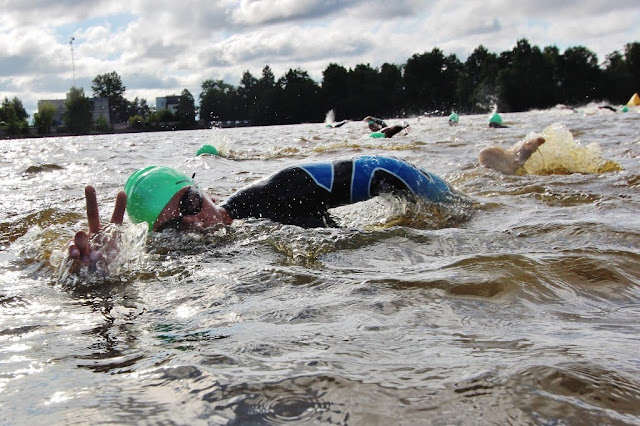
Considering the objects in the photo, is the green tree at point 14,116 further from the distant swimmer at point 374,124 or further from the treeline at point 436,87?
the distant swimmer at point 374,124

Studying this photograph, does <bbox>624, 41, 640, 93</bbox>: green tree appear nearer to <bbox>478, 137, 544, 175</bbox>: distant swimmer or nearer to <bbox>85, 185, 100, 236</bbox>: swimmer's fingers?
<bbox>478, 137, 544, 175</bbox>: distant swimmer

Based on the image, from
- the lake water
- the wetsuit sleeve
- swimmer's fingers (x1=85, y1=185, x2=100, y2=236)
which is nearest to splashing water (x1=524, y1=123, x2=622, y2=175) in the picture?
the lake water

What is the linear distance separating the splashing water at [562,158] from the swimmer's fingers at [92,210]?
5464 mm

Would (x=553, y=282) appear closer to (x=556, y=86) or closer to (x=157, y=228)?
(x=157, y=228)

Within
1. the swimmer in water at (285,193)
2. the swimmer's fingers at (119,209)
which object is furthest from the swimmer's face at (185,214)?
the swimmer's fingers at (119,209)

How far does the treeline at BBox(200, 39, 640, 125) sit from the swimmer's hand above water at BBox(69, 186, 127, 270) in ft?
312

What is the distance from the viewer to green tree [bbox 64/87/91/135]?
93.6m

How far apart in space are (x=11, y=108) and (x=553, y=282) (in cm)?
10217

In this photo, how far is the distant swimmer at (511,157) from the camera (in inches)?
267

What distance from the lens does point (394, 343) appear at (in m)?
1.98

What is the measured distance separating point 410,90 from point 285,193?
10770 centimetres

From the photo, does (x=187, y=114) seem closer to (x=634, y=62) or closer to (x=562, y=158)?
(x=634, y=62)

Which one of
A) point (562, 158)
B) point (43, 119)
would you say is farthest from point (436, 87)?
point (562, 158)

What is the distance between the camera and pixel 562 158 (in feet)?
23.3
